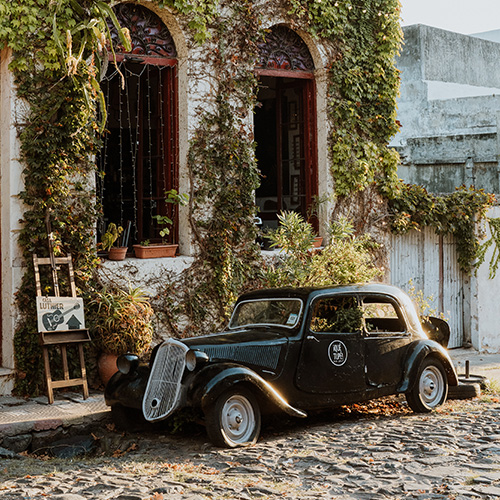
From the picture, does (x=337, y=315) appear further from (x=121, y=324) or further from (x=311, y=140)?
(x=311, y=140)

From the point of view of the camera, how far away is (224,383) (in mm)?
6883

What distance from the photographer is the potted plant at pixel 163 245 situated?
10359mm

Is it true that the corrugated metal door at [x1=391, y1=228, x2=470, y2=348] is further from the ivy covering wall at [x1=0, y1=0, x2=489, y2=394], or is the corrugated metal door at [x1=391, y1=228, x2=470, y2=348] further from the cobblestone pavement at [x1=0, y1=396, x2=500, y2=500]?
the cobblestone pavement at [x1=0, y1=396, x2=500, y2=500]

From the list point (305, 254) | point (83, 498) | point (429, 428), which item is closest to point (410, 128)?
Result: point (305, 254)

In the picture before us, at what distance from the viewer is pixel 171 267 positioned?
10.5 m

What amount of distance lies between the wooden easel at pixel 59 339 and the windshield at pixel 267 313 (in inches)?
74.8

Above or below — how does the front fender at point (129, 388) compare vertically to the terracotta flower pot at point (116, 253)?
below

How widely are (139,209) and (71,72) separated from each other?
7.98ft

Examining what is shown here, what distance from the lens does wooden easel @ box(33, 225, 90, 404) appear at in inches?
344

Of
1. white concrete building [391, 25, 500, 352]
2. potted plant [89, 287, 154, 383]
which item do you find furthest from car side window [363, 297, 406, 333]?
white concrete building [391, 25, 500, 352]

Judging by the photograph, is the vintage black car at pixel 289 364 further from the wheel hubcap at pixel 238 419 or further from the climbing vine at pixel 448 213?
the climbing vine at pixel 448 213

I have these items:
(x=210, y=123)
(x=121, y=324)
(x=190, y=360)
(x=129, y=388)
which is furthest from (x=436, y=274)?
(x=129, y=388)

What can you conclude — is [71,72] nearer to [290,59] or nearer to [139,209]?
[139,209]

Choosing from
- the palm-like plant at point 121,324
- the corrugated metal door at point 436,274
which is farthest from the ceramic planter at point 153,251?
the corrugated metal door at point 436,274
